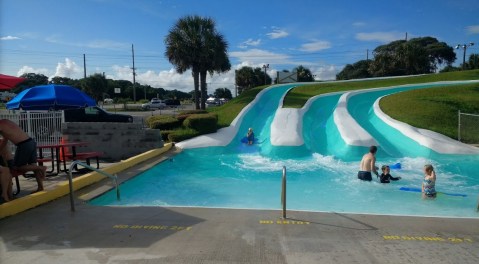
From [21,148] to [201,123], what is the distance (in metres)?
10.6

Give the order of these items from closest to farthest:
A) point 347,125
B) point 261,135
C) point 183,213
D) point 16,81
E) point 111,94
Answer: point 183,213 → point 16,81 → point 347,125 → point 261,135 → point 111,94

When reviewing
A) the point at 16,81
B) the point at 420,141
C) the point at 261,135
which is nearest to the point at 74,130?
the point at 16,81

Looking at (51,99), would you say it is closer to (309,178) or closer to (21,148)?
(21,148)

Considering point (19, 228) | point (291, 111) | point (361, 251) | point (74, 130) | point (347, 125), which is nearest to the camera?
point (361, 251)

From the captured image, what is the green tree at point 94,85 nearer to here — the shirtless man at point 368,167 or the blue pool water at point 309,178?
Answer: the blue pool water at point 309,178

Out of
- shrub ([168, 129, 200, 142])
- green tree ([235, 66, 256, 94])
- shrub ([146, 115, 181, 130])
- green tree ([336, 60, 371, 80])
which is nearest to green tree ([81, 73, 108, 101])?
green tree ([235, 66, 256, 94])

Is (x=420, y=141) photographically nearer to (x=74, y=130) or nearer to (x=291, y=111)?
(x=291, y=111)

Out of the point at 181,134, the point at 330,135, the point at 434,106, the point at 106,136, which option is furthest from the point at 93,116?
the point at 434,106

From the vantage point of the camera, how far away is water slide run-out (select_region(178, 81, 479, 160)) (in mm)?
14305

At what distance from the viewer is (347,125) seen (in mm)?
16688

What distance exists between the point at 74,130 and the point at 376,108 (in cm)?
1575

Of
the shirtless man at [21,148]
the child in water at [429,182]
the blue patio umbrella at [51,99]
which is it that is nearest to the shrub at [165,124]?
the blue patio umbrella at [51,99]

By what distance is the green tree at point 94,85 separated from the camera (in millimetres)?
54312

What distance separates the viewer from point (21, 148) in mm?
6930
